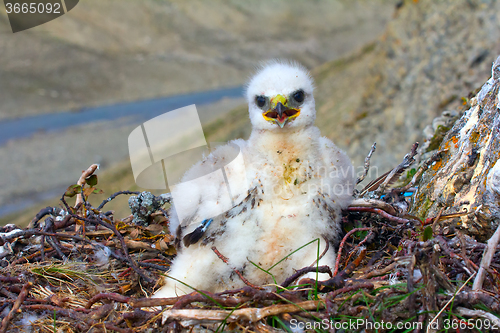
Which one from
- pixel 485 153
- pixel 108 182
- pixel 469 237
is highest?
pixel 485 153

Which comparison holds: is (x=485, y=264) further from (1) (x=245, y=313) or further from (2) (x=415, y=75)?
(2) (x=415, y=75)

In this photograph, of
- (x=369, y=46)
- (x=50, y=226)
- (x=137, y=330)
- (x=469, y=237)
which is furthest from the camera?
(x=369, y=46)

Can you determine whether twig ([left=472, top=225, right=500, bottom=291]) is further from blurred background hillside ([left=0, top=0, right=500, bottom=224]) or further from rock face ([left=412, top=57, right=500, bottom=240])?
blurred background hillside ([left=0, top=0, right=500, bottom=224])

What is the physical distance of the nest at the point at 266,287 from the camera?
1.74m

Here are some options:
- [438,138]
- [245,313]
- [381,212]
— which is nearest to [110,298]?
[245,313]

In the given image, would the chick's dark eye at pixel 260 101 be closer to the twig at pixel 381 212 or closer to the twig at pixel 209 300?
the twig at pixel 381 212

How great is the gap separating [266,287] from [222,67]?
52.5 meters

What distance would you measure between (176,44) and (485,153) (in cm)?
5987

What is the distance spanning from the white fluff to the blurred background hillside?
32.4 inches

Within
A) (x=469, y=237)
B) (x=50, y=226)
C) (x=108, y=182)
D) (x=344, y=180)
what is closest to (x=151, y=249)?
(x=50, y=226)

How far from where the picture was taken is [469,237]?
216 centimetres

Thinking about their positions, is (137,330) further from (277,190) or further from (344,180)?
(344,180)

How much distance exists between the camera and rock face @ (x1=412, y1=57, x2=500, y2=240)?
7.20 feet

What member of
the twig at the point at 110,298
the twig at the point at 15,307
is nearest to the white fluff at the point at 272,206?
the twig at the point at 110,298
